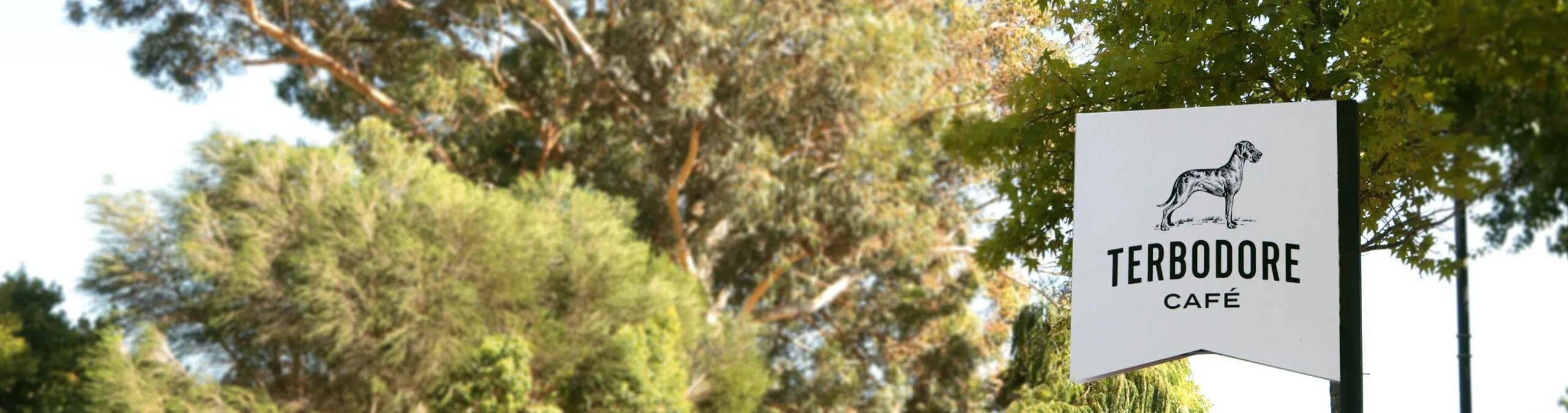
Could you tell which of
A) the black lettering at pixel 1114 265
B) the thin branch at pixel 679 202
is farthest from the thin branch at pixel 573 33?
the black lettering at pixel 1114 265

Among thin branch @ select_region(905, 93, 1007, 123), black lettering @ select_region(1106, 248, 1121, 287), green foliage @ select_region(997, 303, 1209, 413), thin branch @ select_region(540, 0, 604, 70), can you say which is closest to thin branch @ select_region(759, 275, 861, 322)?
thin branch @ select_region(905, 93, 1007, 123)

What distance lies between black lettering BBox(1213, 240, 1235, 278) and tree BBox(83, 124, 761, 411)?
8.88 m

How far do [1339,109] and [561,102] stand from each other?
11983 mm

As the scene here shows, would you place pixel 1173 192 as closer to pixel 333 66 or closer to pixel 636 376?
pixel 636 376

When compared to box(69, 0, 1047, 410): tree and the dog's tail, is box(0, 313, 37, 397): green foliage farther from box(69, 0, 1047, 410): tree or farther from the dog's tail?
the dog's tail

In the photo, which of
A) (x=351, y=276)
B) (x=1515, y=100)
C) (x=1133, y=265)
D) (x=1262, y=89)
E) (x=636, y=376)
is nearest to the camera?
(x=1515, y=100)

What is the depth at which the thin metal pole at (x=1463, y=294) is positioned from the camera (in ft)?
13.9

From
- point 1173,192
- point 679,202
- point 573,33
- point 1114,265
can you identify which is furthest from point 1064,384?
point 679,202

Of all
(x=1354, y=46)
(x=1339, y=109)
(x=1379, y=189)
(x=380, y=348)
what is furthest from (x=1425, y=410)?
(x=380, y=348)

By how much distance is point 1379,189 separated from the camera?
5.68 metres

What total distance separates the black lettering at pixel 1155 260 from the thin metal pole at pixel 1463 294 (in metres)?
0.83

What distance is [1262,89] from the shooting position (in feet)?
20.3

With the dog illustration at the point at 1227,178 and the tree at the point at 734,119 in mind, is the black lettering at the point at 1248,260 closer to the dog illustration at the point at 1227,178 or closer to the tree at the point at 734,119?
the dog illustration at the point at 1227,178

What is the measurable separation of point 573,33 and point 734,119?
195cm
